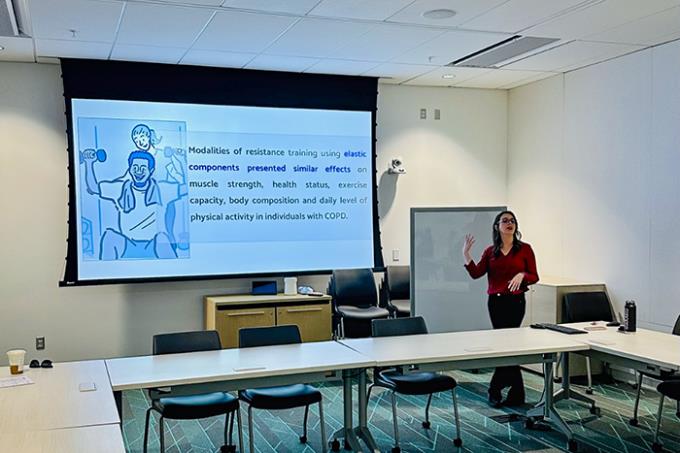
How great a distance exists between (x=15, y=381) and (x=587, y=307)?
467cm

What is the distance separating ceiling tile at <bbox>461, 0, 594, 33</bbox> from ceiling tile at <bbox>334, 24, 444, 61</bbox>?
37cm

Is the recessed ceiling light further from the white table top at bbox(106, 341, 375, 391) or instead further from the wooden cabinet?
the wooden cabinet

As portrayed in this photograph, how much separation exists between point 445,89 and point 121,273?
3.92 meters

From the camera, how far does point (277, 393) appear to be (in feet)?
14.1

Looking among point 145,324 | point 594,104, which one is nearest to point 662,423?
point 594,104

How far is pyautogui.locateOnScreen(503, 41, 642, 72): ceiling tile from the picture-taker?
585 cm

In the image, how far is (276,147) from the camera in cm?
681

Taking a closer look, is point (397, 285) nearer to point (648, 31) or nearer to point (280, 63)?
point (280, 63)

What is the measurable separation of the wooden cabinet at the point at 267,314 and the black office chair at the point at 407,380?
1.72m

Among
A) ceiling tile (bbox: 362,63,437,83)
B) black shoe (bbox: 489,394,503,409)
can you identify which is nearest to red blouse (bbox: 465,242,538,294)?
black shoe (bbox: 489,394,503,409)

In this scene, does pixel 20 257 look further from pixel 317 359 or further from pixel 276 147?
pixel 317 359

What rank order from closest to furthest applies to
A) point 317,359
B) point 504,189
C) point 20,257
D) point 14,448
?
point 14,448 → point 317,359 → point 20,257 → point 504,189

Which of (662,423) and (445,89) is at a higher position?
(445,89)

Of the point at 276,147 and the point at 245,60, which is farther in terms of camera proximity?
the point at 276,147
